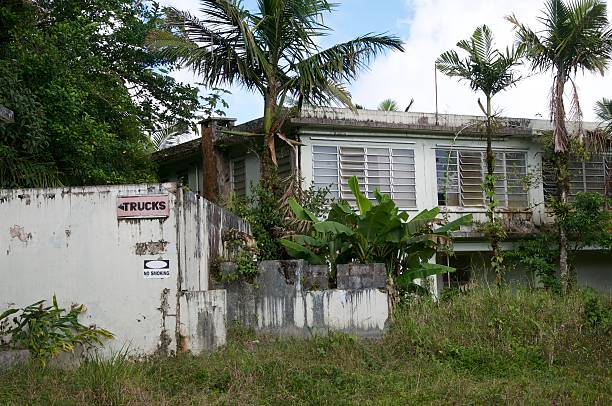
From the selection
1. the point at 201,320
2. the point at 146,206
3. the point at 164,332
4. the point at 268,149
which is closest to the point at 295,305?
the point at 201,320

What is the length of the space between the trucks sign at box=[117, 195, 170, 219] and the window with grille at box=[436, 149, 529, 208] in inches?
352

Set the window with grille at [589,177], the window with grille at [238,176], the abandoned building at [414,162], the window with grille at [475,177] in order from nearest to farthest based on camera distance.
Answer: the abandoned building at [414,162]
the window with grille at [475,177]
the window with grille at [238,176]
the window with grille at [589,177]

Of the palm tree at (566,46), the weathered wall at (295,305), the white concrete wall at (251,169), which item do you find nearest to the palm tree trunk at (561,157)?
the palm tree at (566,46)

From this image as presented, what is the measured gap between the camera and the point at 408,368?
878 cm

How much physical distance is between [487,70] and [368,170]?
10.5 ft

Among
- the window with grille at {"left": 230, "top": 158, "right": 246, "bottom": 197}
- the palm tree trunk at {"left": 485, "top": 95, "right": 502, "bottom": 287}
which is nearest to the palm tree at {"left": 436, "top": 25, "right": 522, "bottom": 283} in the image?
the palm tree trunk at {"left": 485, "top": 95, "right": 502, "bottom": 287}

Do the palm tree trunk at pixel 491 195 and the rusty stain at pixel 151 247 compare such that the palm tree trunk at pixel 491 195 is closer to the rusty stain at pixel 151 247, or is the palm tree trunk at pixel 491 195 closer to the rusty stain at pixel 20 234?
the rusty stain at pixel 151 247

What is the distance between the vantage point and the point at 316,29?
1380 centimetres

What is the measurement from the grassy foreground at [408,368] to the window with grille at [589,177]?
7.51m

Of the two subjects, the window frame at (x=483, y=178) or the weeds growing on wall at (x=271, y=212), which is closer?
the weeds growing on wall at (x=271, y=212)

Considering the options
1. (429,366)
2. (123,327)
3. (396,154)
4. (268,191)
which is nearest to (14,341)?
(123,327)

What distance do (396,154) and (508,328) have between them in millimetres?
7227

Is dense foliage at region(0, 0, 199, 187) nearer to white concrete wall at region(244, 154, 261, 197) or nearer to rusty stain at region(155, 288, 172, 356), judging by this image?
white concrete wall at region(244, 154, 261, 197)

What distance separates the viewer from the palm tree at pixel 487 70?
15711mm
